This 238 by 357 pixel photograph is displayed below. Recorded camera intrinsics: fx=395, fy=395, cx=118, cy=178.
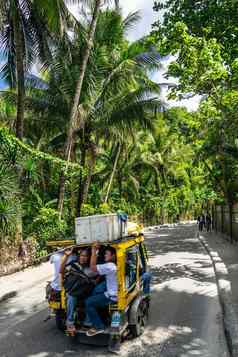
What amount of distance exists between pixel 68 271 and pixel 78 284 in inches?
13.3

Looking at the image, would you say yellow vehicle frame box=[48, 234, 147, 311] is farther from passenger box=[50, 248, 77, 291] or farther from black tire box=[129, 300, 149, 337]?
black tire box=[129, 300, 149, 337]

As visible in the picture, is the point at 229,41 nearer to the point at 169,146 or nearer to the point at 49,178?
the point at 49,178

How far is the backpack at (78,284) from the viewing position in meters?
6.12

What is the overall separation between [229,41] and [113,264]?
28.3 ft

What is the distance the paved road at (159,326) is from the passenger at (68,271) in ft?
1.44

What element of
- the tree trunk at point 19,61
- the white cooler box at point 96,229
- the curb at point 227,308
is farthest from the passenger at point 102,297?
the tree trunk at point 19,61

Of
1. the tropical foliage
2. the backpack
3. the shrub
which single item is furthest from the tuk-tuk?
the shrub

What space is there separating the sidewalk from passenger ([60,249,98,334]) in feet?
13.0

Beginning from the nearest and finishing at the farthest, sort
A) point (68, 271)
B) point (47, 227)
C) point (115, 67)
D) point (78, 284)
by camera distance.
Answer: point (78, 284), point (68, 271), point (47, 227), point (115, 67)

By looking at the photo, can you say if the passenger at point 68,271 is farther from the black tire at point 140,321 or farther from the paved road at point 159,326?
the black tire at point 140,321

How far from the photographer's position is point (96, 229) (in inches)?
259

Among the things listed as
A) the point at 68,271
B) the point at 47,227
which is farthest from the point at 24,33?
the point at 68,271

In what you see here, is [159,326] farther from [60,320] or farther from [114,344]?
[60,320]

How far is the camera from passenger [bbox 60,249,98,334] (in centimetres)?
606
